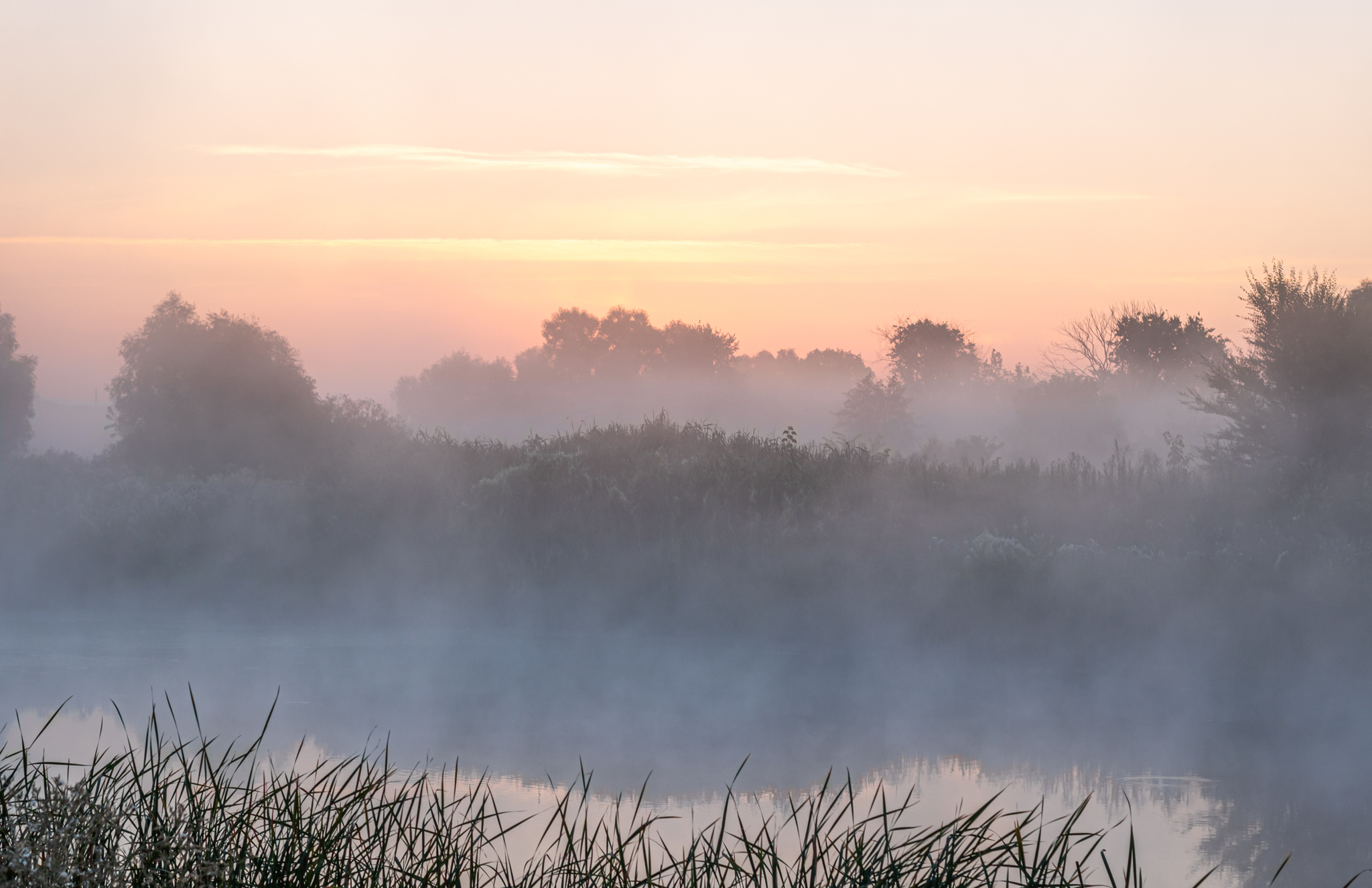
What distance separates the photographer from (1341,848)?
7070 millimetres

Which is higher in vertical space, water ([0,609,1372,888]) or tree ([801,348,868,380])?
tree ([801,348,868,380])

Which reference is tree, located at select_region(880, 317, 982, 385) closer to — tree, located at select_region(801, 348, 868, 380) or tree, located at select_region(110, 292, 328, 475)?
tree, located at select_region(801, 348, 868, 380)

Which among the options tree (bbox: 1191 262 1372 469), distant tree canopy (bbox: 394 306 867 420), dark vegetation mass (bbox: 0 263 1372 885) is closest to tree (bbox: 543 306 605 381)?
distant tree canopy (bbox: 394 306 867 420)

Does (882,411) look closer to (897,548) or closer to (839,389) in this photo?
(839,389)

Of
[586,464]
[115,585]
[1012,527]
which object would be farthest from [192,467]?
[1012,527]

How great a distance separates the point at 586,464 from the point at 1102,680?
7.89 meters

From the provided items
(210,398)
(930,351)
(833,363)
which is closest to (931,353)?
(930,351)

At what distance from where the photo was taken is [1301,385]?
16734mm

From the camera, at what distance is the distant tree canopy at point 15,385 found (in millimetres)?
32531

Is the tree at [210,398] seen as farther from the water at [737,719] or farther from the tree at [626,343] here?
the tree at [626,343]

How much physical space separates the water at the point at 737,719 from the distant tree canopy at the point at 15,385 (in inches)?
829

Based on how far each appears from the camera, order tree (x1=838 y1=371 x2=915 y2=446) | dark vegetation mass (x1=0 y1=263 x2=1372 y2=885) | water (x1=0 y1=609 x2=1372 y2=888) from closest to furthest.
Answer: water (x1=0 y1=609 x2=1372 y2=888)
dark vegetation mass (x1=0 y1=263 x2=1372 y2=885)
tree (x1=838 y1=371 x2=915 y2=446)

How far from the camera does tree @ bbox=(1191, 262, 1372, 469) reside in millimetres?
16047

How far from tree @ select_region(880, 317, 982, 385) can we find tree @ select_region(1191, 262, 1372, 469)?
31.5 m
